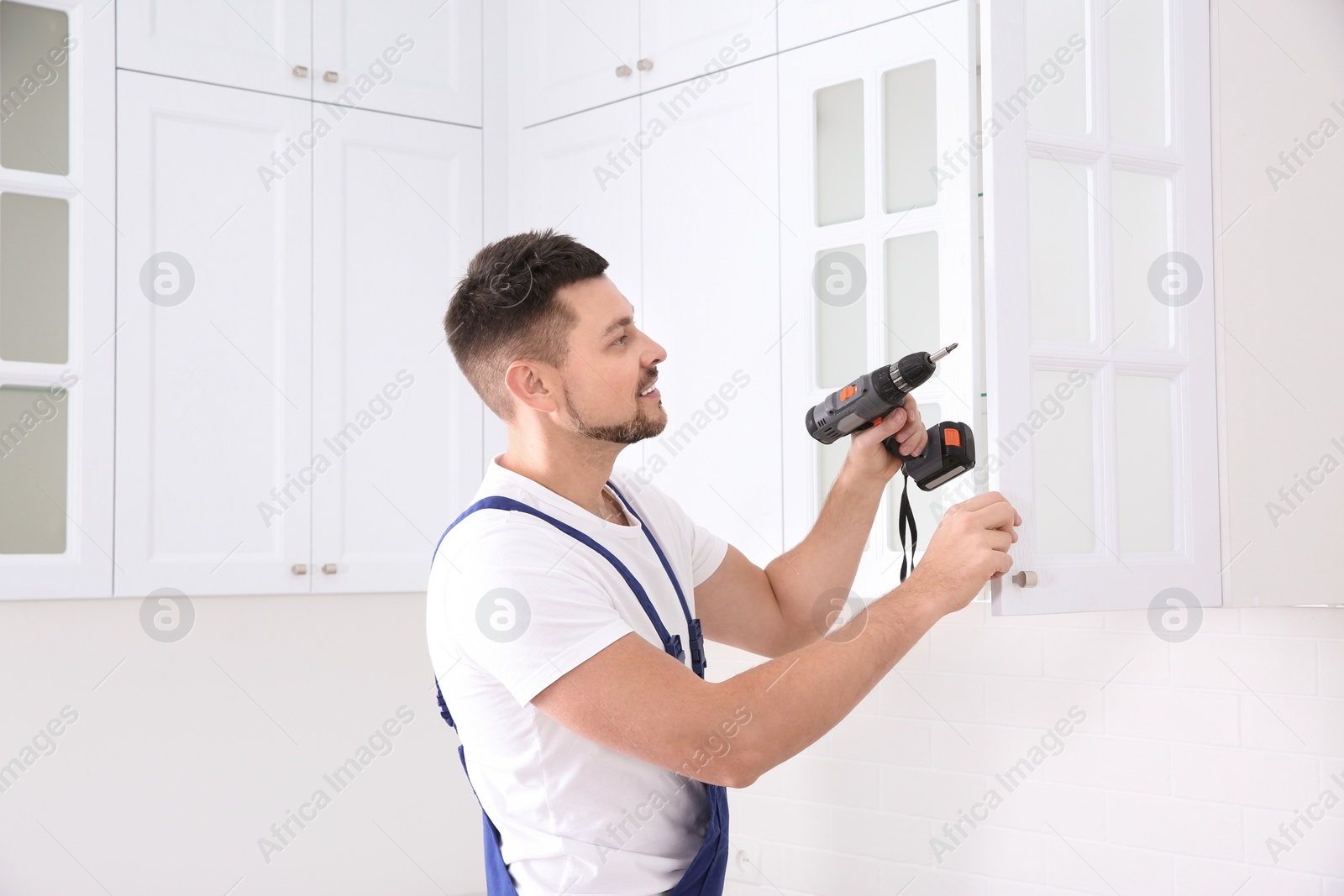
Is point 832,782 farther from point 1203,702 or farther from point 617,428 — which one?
point 617,428

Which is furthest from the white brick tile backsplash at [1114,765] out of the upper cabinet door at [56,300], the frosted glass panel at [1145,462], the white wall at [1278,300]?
the upper cabinet door at [56,300]

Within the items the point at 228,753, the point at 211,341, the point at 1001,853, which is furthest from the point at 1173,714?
the point at 211,341

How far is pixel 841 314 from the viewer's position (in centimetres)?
221

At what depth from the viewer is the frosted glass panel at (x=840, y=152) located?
2189 mm

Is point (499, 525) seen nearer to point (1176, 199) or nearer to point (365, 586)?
point (1176, 199)

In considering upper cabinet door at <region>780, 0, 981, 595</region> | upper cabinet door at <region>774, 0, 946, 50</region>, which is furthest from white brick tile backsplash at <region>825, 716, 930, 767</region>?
upper cabinet door at <region>774, 0, 946, 50</region>

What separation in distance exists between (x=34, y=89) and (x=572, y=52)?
1.10 meters

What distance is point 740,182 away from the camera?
2.37m

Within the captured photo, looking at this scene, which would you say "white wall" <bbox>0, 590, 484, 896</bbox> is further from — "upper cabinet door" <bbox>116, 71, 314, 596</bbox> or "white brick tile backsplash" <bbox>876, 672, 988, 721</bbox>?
"white brick tile backsplash" <bbox>876, 672, 988, 721</bbox>

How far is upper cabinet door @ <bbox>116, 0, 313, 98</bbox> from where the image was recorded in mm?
2355

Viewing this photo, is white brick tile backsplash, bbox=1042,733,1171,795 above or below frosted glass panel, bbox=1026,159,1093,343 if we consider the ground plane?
below

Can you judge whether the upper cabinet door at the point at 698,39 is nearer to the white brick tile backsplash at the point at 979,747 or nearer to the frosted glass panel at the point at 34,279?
the frosted glass panel at the point at 34,279

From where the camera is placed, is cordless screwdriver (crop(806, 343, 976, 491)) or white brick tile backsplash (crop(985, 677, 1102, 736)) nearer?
cordless screwdriver (crop(806, 343, 976, 491))

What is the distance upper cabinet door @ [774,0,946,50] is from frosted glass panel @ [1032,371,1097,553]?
0.87 meters
